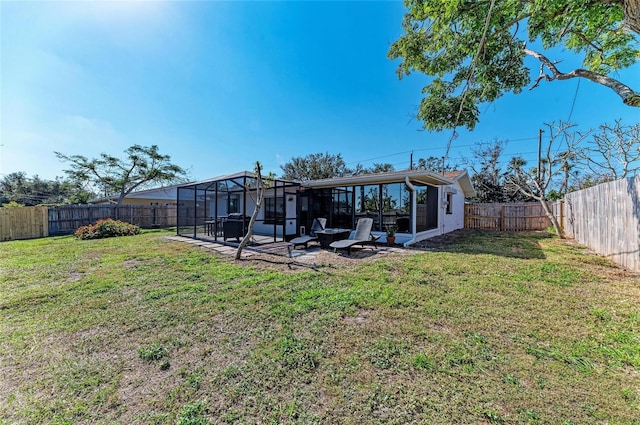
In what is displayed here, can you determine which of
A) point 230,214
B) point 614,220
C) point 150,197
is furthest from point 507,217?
point 150,197

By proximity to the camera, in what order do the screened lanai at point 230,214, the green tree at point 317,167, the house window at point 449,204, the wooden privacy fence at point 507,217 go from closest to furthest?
the screened lanai at point 230,214, the house window at point 449,204, the wooden privacy fence at point 507,217, the green tree at point 317,167

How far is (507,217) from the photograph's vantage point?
14.6 meters

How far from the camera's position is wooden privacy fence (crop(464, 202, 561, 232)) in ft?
45.6

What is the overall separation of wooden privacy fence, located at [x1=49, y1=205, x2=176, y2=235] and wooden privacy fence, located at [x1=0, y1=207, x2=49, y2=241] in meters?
0.51

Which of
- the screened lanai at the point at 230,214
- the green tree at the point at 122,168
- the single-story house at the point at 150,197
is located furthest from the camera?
the single-story house at the point at 150,197

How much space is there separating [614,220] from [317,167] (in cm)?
2122

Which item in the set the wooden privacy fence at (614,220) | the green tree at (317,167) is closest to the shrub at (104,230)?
the green tree at (317,167)

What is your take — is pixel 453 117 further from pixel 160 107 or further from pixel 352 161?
pixel 352 161

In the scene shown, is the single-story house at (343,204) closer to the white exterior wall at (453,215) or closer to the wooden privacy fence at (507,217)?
the white exterior wall at (453,215)

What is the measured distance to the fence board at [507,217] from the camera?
13.9 m

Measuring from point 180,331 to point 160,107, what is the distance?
1121cm

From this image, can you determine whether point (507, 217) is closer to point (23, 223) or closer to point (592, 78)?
point (592, 78)

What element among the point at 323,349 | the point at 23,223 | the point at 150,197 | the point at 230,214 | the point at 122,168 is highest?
the point at 122,168

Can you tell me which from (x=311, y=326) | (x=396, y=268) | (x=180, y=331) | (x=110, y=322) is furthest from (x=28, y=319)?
(x=396, y=268)
